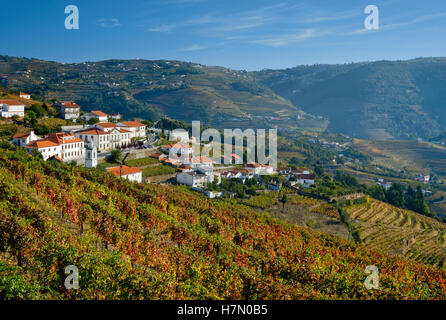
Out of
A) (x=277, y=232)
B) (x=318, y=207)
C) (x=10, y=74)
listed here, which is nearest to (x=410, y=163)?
(x=318, y=207)

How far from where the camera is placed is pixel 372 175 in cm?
10038

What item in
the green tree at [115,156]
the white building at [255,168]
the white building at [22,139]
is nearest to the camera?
the white building at [22,139]

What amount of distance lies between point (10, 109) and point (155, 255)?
4400 cm

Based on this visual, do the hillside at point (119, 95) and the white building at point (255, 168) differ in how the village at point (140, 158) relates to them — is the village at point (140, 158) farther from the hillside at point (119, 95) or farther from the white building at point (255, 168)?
the hillside at point (119, 95)

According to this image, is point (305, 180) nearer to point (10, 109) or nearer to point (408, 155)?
point (10, 109)

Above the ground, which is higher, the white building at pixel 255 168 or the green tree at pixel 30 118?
the green tree at pixel 30 118

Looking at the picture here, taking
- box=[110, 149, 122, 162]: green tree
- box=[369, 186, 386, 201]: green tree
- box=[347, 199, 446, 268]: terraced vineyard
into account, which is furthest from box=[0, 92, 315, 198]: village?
box=[369, 186, 386, 201]: green tree

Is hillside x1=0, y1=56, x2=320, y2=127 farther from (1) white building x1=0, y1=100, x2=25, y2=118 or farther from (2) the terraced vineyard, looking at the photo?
(2) the terraced vineyard

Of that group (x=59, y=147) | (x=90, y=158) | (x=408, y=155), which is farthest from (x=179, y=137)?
(x=408, y=155)

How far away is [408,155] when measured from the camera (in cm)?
13538

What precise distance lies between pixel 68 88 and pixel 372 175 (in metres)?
134

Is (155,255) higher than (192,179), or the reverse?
(155,255)

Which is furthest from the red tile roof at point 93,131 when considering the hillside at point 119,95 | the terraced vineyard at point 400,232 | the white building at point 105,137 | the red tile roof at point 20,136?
the hillside at point 119,95

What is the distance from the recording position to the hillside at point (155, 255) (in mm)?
12695
